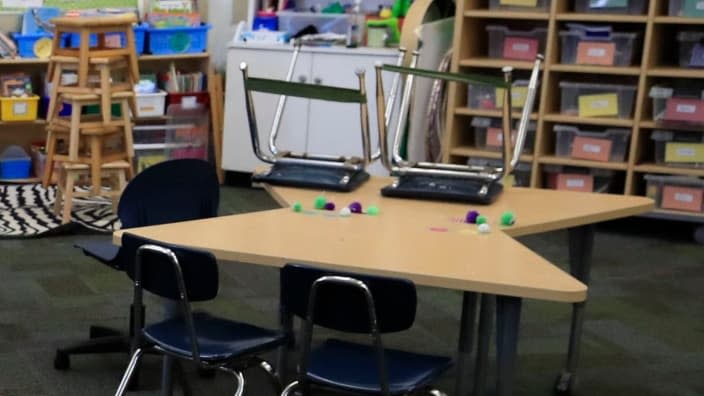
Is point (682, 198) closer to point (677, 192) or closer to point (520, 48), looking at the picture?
point (677, 192)

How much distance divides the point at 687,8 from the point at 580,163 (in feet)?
3.00

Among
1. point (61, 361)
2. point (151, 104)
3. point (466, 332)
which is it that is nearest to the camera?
point (466, 332)

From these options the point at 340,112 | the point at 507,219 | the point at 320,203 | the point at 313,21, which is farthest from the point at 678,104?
the point at 320,203

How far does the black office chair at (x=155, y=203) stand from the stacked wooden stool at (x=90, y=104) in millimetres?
1688

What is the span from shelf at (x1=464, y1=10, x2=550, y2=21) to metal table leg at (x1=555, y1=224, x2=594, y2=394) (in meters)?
2.18

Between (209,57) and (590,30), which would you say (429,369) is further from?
(209,57)

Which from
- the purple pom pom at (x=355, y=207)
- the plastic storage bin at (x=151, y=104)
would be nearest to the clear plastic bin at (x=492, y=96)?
the plastic storage bin at (x=151, y=104)

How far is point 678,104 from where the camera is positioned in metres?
5.21

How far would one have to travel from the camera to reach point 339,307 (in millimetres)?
2400

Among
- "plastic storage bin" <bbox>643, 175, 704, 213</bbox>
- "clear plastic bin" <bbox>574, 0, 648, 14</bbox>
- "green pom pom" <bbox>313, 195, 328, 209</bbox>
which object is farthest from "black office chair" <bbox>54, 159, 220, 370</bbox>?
"plastic storage bin" <bbox>643, 175, 704, 213</bbox>

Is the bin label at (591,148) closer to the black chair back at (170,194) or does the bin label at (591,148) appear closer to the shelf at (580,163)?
the shelf at (580,163)

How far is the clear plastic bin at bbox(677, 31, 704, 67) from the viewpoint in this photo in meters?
5.20

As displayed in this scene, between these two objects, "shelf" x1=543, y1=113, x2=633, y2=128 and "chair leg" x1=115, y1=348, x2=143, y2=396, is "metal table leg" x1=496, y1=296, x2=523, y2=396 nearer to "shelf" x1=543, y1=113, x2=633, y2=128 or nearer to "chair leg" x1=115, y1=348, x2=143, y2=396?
"chair leg" x1=115, y1=348, x2=143, y2=396

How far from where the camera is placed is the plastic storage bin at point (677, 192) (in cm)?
528
